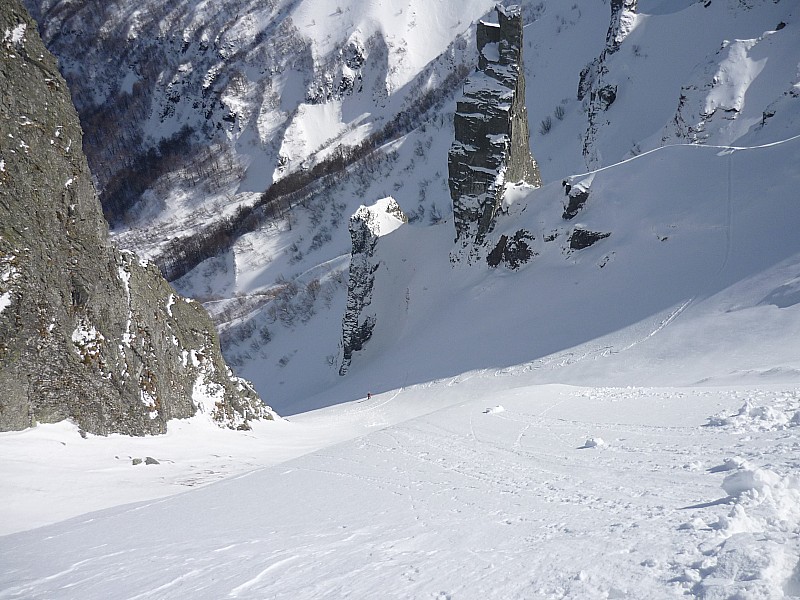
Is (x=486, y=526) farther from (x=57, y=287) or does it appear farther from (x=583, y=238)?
(x=583, y=238)

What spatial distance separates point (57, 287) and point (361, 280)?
26520mm

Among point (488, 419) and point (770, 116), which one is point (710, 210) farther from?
point (488, 419)

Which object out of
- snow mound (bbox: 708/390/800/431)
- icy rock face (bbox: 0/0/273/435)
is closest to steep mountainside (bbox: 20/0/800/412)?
snow mound (bbox: 708/390/800/431)

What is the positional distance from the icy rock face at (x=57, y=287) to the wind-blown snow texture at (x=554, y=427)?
683 millimetres

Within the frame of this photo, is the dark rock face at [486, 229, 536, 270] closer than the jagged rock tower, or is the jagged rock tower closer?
the dark rock face at [486, 229, 536, 270]

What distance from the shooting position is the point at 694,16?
38969 millimetres

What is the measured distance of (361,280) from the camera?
35.5 meters

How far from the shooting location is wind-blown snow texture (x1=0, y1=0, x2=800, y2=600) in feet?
10.6

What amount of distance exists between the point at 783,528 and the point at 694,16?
155 feet

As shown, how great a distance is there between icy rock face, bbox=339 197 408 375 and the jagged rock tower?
6.65 meters

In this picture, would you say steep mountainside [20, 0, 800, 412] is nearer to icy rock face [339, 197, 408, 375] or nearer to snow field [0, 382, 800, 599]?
icy rock face [339, 197, 408, 375]

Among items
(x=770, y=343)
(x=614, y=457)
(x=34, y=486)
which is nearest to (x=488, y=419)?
(x=614, y=457)

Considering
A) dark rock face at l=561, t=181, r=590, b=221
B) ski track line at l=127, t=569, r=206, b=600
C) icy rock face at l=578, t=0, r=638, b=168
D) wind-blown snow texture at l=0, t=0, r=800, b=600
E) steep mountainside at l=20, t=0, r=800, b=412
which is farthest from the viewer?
icy rock face at l=578, t=0, r=638, b=168

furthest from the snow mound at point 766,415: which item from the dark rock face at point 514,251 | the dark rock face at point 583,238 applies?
the dark rock face at point 514,251
